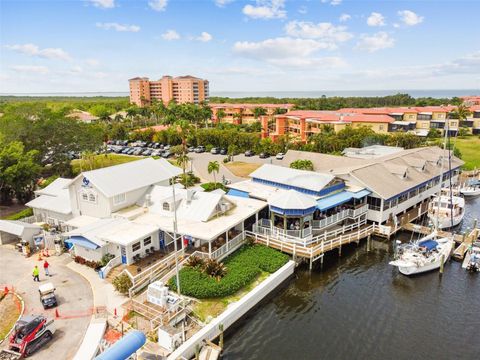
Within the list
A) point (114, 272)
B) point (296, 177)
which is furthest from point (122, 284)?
point (296, 177)

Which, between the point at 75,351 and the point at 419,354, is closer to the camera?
the point at 75,351

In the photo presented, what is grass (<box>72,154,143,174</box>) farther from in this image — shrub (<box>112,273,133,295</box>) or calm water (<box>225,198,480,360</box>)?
calm water (<box>225,198,480,360</box>)

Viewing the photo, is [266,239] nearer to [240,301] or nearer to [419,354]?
[240,301]

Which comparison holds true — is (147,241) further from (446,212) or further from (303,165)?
(446,212)

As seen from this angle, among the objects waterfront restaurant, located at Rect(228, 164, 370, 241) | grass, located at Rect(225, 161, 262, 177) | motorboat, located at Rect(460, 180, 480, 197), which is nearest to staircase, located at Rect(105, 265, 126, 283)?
waterfront restaurant, located at Rect(228, 164, 370, 241)

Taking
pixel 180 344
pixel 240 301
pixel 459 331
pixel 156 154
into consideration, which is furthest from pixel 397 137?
pixel 180 344
